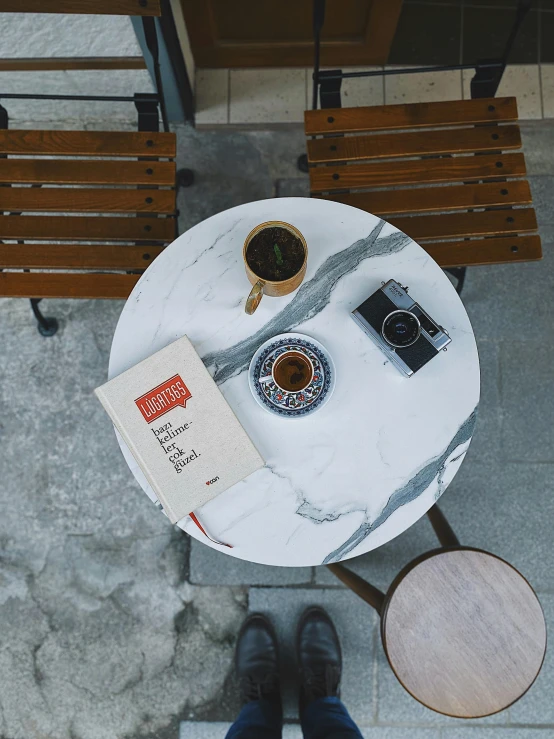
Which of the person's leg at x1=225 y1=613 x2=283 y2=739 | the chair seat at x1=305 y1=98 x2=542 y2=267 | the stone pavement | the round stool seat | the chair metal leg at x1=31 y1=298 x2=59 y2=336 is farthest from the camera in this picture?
the chair metal leg at x1=31 y1=298 x2=59 y2=336

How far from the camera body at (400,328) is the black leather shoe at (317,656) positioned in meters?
1.14

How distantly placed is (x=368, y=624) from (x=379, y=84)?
2085 millimetres

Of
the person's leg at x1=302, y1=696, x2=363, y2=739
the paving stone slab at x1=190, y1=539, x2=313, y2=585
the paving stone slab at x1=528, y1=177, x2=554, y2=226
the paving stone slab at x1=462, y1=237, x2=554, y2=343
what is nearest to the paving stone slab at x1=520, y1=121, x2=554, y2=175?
the paving stone slab at x1=528, y1=177, x2=554, y2=226

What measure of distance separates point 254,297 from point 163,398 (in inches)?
12.4

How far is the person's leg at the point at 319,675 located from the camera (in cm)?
189

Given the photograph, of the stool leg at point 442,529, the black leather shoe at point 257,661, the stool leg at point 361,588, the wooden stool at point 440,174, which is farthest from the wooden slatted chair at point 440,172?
the black leather shoe at point 257,661

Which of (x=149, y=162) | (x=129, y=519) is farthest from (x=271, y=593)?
(x=149, y=162)

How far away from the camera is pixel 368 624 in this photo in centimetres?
218

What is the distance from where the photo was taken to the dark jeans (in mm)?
1838

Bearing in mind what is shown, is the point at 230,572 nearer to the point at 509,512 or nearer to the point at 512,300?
the point at 509,512

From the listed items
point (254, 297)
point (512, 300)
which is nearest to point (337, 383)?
point (254, 297)

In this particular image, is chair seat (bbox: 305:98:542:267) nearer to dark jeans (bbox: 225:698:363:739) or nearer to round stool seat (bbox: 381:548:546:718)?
round stool seat (bbox: 381:548:546:718)

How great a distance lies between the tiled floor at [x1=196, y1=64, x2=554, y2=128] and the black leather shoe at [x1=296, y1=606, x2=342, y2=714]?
1.88m

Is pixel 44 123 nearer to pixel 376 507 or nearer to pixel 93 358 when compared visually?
pixel 93 358
